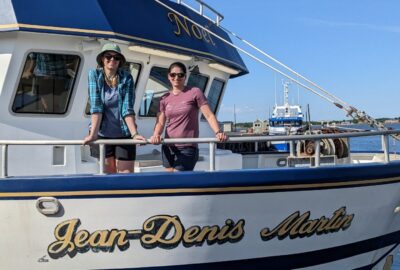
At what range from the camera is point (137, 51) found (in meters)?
5.96

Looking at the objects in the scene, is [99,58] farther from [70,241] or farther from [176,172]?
[70,241]

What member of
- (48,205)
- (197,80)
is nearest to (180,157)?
(48,205)

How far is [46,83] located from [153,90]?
1.52 meters

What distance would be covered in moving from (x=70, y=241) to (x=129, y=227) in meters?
0.54

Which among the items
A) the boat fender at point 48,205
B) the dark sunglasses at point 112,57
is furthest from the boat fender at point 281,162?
the boat fender at point 48,205

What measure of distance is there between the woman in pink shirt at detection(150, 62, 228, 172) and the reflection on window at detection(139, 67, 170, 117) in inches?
64.0

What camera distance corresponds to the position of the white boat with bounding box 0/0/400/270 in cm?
430

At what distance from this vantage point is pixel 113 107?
458 centimetres

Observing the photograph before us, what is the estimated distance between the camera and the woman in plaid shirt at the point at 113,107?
14.6 feet

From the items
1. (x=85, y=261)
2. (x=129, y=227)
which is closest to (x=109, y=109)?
(x=129, y=227)

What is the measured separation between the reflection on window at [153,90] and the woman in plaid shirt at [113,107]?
5.73ft

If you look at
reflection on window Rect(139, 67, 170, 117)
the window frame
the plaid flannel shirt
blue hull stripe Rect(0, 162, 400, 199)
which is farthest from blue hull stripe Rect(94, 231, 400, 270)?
reflection on window Rect(139, 67, 170, 117)

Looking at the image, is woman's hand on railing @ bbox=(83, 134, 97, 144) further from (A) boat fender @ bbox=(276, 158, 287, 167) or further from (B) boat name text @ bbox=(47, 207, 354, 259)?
(A) boat fender @ bbox=(276, 158, 287, 167)

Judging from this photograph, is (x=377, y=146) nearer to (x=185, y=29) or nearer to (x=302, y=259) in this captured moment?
(x=185, y=29)
